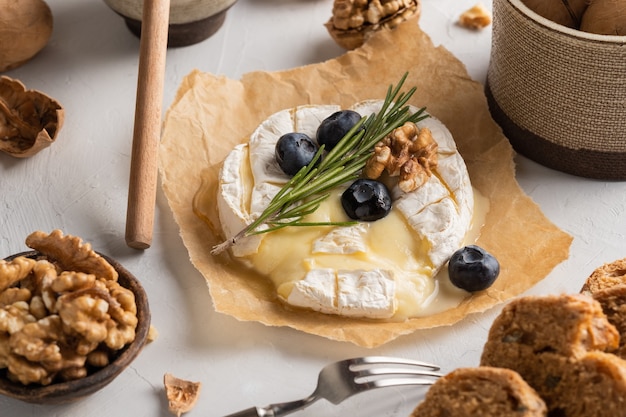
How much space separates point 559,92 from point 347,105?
54cm

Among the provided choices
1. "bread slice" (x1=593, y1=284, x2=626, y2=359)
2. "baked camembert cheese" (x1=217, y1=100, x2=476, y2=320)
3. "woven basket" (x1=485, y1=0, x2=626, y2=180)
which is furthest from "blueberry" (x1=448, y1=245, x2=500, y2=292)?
"woven basket" (x1=485, y1=0, x2=626, y2=180)

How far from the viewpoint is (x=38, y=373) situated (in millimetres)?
1483

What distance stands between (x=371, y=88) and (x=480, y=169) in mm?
371

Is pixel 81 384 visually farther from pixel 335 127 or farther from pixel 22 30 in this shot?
pixel 22 30

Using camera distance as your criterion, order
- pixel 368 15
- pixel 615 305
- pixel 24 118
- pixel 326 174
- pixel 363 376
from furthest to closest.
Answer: pixel 368 15
pixel 24 118
pixel 326 174
pixel 363 376
pixel 615 305

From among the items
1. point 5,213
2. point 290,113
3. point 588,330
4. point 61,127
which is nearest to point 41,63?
point 61,127

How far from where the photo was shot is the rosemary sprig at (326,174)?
184 cm

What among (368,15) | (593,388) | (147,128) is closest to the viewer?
(593,388)

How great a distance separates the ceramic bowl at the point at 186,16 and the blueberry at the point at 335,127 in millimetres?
540

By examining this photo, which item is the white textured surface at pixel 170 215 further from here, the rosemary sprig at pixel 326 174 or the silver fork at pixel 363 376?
the rosemary sprig at pixel 326 174

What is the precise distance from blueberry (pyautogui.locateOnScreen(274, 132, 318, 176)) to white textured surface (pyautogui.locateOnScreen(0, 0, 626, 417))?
293 mm

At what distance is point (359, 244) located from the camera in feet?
6.02

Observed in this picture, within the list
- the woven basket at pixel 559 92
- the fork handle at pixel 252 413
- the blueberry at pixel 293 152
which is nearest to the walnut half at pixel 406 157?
the blueberry at pixel 293 152

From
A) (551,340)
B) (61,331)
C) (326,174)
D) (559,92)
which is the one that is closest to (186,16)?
(326,174)
